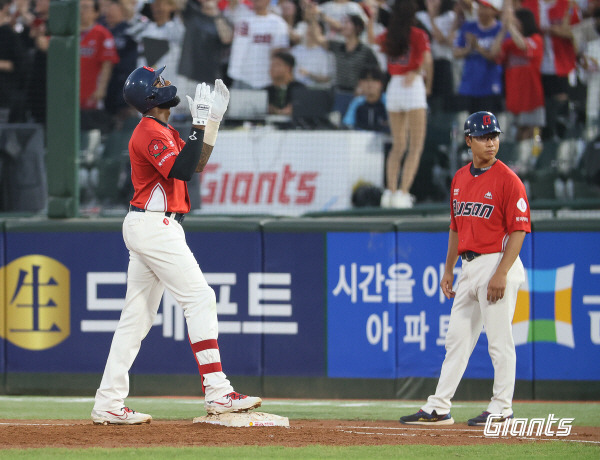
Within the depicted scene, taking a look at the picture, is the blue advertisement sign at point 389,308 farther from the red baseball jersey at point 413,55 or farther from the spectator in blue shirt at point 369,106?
the red baseball jersey at point 413,55

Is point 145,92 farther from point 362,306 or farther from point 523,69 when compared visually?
point 523,69

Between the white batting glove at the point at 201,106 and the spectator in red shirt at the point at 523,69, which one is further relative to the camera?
the spectator in red shirt at the point at 523,69

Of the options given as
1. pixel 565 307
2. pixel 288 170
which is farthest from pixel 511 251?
pixel 288 170

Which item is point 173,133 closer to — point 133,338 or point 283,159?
point 133,338

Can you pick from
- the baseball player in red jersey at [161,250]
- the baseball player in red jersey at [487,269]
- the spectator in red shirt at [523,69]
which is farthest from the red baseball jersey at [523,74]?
the baseball player in red jersey at [161,250]

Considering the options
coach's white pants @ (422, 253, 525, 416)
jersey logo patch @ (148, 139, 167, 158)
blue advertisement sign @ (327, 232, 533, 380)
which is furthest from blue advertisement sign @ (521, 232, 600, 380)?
jersey logo patch @ (148, 139, 167, 158)

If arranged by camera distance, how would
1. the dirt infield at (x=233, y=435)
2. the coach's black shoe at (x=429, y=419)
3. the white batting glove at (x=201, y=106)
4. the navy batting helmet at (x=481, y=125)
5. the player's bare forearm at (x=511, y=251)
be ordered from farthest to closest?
the coach's black shoe at (x=429, y=419) → the navy batting helmet at (x=481, y=125) → the player's bare forearm at (x=511, y=251) → the white batting glove at (x=201, y=106) → the dirt infield at (x=233, y=435)

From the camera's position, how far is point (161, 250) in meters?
5.92

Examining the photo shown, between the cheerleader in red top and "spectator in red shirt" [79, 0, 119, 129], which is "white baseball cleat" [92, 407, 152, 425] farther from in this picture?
"spectator in red shirt" [79, 0, 119, 129]

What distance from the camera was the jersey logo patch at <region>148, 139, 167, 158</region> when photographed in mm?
5770

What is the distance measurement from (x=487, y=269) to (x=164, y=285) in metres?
2.05

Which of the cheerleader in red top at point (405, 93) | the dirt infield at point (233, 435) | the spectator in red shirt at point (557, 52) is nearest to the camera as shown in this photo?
the dirt infield at point (233, 435)

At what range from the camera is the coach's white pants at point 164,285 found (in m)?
5.89

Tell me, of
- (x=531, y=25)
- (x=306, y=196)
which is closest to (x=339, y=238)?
(x=306, y=196)
